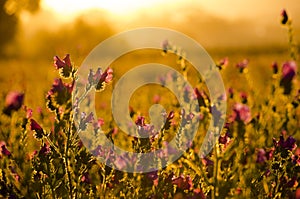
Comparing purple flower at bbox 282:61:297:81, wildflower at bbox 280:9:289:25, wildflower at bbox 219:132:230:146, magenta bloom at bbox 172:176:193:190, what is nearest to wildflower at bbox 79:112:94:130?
magenta bloom at bbox 172:176:193:190

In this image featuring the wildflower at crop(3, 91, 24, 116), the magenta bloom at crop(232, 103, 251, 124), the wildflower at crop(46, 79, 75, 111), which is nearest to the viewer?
the magenta bloom at crop(232, 103, 251, 124)

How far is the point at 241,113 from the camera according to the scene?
1.76 m

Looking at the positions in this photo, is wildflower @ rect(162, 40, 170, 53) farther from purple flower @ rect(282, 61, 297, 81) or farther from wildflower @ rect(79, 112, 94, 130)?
purple flower @ rect(282, 61, 297, 81)

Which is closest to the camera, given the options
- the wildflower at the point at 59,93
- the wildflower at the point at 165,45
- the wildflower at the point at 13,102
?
the wildflower at the point at 13,102

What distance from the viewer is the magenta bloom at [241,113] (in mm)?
1749

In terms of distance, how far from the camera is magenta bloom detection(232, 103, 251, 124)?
1.75 metres

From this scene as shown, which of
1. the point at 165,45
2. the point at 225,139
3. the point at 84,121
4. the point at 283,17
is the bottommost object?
the point at 225,139

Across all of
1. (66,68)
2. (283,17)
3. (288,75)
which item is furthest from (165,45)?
(288,75)

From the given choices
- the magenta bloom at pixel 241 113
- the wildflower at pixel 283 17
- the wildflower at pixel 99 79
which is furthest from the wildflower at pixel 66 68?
the wildflower at pixel 283 17

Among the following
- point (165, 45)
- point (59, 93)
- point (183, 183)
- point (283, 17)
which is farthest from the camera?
point (283, 17)

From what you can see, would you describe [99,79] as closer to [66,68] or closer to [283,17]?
[66,68]

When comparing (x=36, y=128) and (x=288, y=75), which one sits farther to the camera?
(x=36, y=128)

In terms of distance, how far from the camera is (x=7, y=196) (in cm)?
234

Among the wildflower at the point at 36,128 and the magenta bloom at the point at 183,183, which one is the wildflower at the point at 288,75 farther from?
the wildflower at the point at 36,128
